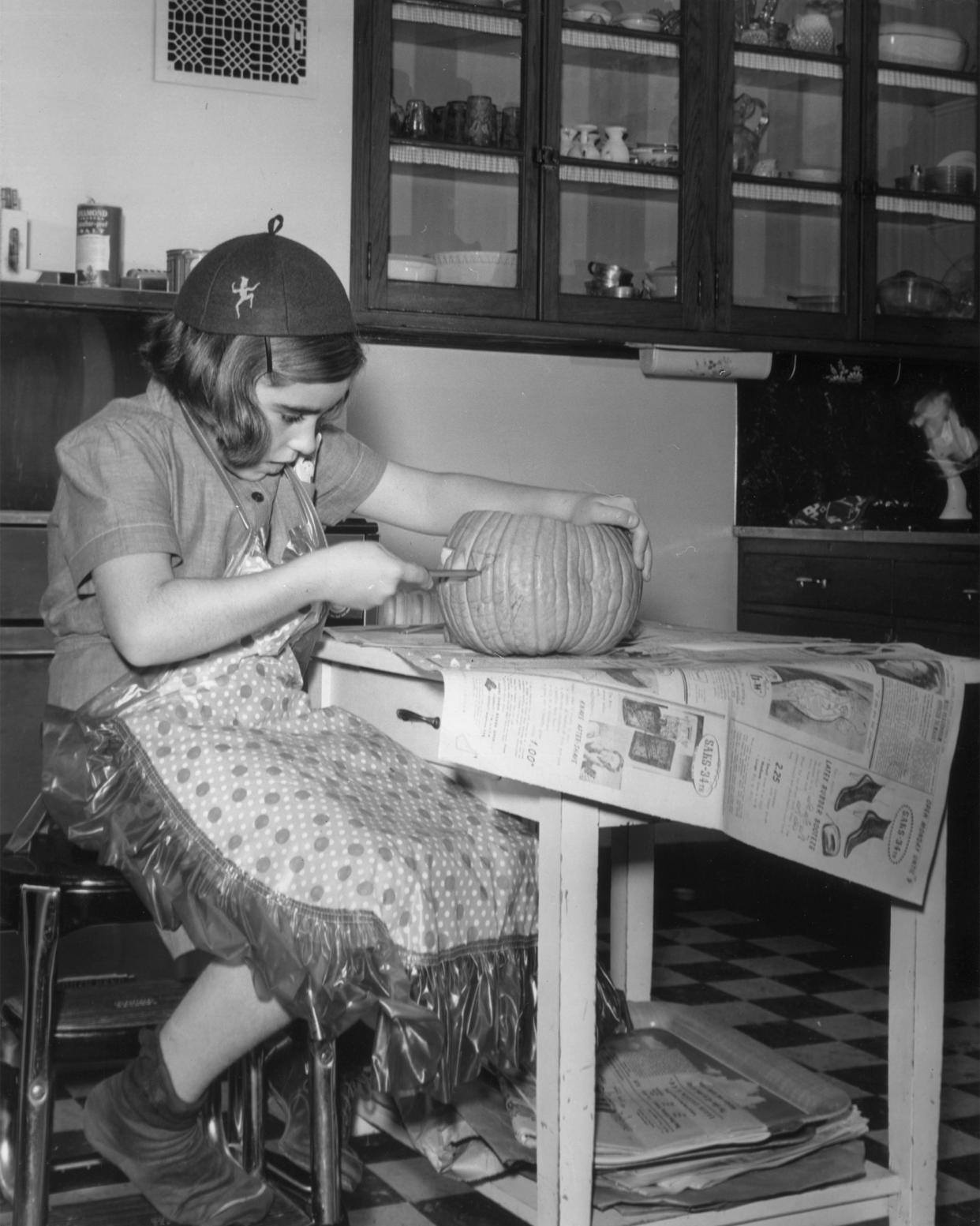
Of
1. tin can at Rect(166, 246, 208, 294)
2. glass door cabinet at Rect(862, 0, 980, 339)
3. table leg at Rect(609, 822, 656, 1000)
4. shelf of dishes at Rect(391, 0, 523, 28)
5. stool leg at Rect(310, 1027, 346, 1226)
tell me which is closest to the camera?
stool leg at Rect(310, 1027, 346, 1226)

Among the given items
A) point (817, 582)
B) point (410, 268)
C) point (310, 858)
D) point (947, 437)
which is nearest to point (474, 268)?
point (410, 268)

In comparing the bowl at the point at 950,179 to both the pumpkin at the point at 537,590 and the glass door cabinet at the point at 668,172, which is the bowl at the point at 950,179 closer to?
the glass door cabinet at the point at 668,172

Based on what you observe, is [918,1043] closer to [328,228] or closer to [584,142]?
[328,228]

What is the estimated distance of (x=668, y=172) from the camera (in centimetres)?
376

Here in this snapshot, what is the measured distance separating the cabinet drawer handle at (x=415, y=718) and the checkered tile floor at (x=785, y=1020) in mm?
608

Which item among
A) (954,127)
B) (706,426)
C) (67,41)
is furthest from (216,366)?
(954,127)

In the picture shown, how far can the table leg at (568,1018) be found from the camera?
1.50 metres

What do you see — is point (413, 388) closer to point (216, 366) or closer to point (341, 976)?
point (216, 366)

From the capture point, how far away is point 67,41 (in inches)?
129

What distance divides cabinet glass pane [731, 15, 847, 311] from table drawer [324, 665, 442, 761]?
2310 mm

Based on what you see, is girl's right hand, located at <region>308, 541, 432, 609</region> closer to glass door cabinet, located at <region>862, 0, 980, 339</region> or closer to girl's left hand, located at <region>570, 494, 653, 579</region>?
girl's left hand, located at <region>570, 494, 653, 579</region>

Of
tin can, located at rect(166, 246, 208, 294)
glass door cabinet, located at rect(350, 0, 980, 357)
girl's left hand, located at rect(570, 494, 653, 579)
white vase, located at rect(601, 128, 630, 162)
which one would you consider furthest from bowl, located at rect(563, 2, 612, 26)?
girl's left hand, located at rect(570, 494, 653, 579)

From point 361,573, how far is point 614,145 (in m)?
2.46

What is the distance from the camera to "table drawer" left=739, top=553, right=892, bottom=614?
3564 mm
